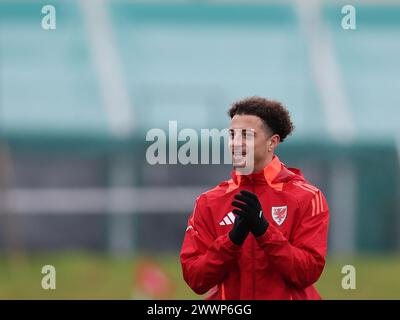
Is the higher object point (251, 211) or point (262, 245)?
point (251, 211)

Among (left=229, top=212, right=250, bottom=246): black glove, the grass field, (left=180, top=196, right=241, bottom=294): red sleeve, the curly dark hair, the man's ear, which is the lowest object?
the grass field

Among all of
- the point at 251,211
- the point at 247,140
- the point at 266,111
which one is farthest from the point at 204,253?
the point at 266,111

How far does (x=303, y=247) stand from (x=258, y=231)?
31cm

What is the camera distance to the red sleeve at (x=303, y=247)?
557 centimetres

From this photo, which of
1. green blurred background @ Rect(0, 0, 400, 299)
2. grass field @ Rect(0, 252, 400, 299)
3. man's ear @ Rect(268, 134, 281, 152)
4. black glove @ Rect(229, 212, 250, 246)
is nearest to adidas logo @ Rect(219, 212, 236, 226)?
black glove @ Rect(229, 212, 250, 246)

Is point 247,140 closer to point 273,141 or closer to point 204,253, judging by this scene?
point 273,141

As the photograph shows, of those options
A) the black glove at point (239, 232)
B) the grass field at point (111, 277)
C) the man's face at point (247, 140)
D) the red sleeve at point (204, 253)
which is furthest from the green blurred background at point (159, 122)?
the black glove at point (239, 232)

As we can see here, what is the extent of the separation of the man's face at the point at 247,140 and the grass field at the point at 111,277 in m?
6.76

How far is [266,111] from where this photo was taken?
593 cm

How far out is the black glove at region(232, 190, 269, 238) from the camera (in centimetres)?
550

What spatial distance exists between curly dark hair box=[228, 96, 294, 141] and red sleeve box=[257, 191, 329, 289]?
0.42 meters

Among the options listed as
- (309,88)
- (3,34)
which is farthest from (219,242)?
(3,34)

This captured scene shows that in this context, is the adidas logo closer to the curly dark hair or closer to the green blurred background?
the curly dark hair

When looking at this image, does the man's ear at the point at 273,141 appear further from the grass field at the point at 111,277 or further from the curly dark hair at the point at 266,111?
the grass field at the point at 111,277
